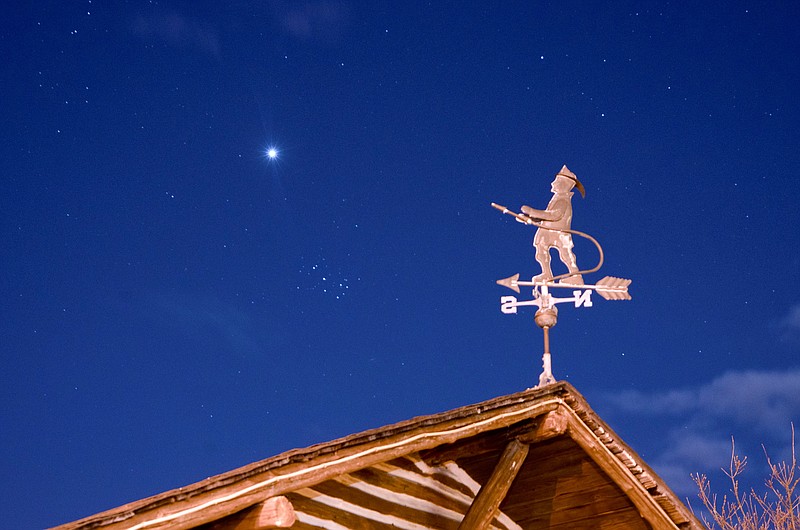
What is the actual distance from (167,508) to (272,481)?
0.63 meters

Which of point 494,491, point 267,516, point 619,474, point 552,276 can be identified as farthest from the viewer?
point 552,276

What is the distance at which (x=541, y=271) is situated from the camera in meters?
8.02

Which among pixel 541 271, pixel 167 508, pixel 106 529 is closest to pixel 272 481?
pixel 167 508

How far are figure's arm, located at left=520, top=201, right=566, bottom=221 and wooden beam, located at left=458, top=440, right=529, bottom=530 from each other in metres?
2.08

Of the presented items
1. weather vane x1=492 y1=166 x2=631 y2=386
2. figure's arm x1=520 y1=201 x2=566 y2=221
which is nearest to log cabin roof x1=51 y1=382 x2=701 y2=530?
weather vane x1=492 y1=166 x2=631 y2=386

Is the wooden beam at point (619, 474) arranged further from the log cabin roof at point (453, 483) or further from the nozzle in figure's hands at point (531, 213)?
the nozzle in figure's hands at point (531, 213)

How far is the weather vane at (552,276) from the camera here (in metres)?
7.46

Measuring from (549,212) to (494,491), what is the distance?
264cm

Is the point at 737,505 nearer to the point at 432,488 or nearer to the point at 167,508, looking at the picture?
the point at 432,488

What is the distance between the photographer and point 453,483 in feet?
26.7

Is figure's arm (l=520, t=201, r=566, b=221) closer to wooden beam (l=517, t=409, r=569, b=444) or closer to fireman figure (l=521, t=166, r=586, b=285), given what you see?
fireman figure (l=521, t=166, r=586, b=285)

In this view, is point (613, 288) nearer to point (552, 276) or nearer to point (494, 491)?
point (552, 276)

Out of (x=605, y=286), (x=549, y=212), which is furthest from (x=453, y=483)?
(x=549, y=212)

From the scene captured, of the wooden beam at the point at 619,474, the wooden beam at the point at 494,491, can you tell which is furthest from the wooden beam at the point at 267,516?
the wooden beam at the point at 619,474
